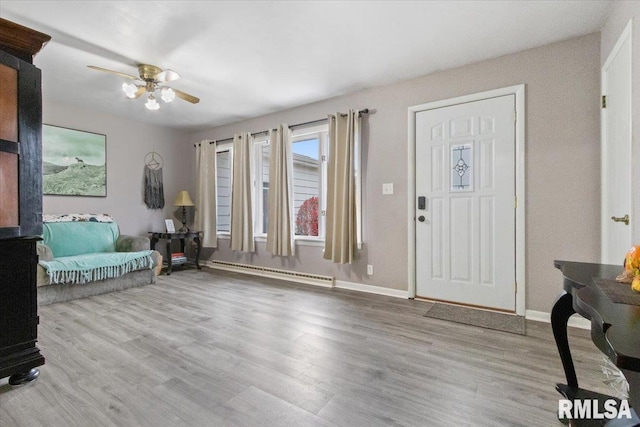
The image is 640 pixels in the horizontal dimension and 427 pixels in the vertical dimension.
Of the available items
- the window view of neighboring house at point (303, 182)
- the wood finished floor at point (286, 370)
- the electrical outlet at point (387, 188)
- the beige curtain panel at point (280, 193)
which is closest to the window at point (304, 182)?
the window view of neighboring house at point (303, 182)

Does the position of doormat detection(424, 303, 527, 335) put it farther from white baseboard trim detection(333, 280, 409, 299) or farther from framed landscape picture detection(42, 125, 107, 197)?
framed landscape picture detection(42, 125, 107, 197)

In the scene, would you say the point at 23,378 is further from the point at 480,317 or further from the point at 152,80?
the point at 480,317

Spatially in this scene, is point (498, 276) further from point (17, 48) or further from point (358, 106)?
point (17, 48)

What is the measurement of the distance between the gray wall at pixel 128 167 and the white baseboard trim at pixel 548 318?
5.22 meters

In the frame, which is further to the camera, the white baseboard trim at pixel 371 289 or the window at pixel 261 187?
the window at pixel 261 187

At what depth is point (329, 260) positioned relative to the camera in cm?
377

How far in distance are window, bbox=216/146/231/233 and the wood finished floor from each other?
96.0 inches

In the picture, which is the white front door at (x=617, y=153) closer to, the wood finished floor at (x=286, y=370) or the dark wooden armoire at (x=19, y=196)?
the wood finished floor at (x=286, y=370)

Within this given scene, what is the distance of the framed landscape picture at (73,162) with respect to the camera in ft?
12.4

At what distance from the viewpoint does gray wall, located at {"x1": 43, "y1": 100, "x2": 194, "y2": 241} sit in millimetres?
3980

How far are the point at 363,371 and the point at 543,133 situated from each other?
247cm

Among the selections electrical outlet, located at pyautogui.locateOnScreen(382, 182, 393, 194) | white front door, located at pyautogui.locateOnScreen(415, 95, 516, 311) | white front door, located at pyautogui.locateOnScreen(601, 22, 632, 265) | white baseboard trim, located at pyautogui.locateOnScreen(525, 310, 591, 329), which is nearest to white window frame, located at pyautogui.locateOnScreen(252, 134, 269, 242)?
electrical outlet, located at pyautogui.locateOnScreen(382, 182, 393, 194)

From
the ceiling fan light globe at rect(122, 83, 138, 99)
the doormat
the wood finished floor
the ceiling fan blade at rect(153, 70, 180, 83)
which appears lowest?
the doormat

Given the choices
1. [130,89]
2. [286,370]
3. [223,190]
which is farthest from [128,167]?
[286,370]
